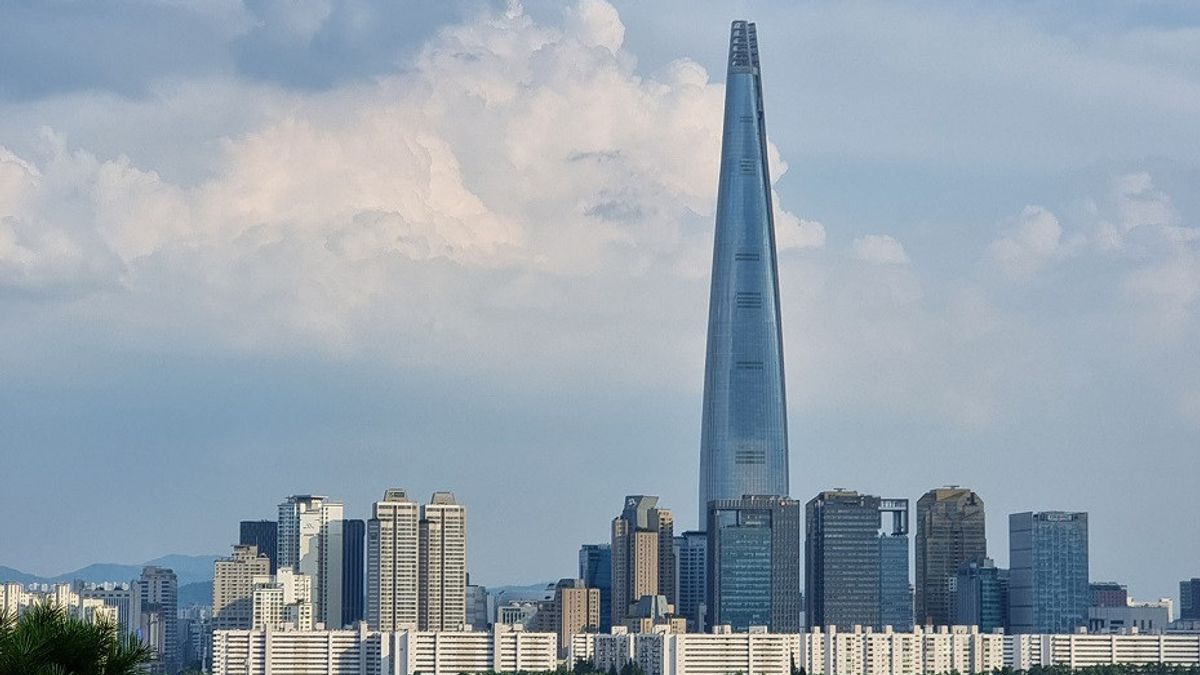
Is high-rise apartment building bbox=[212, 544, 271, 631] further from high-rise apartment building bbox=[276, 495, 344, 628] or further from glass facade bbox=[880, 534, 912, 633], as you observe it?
glass facade bbox=[880, 534, 912, 633]

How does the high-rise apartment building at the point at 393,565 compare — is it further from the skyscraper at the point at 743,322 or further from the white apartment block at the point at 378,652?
the skyscraper at the point at 743,322

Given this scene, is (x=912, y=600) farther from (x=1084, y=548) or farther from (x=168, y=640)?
(x=168, y=640)

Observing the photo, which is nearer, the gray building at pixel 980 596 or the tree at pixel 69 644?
the tree at pixel 69 644

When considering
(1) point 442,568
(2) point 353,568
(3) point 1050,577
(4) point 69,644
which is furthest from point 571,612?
(4) point 69,644

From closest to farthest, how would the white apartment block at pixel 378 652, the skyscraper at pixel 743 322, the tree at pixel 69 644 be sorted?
the tree at pixel 69 644 < the white apartment block at pixel 378 652 < the skyscraper at pixel 743 322

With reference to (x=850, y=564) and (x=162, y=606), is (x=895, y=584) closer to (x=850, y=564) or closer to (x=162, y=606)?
(x=850, y=564)

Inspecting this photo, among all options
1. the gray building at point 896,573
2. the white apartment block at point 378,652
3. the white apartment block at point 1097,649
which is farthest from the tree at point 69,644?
the gray building at point 896,573

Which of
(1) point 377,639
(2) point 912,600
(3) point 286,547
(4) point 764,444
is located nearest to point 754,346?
(4) point 764,444
